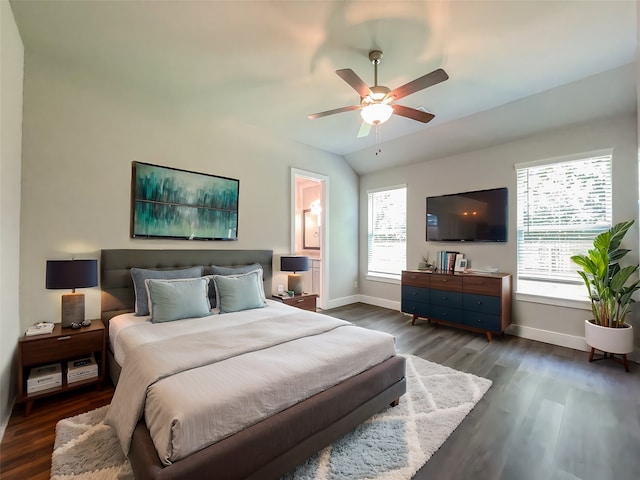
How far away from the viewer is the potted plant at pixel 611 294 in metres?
2.91

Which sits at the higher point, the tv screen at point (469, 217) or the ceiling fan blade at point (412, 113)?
the ceiling fan blade at point (412, 113)

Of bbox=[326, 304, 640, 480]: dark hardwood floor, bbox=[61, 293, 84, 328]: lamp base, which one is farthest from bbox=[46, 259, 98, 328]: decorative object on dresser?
bbox=[326, 304, 640, 480]: dark hardwood floor

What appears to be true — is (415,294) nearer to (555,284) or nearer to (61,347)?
(555,284)

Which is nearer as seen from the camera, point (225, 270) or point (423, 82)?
point (423, 82)

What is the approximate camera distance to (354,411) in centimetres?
190

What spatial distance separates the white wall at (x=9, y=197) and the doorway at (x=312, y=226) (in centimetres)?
312

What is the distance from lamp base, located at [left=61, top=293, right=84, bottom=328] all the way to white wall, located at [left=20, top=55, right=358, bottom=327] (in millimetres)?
265

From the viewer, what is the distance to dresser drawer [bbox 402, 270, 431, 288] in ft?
14.6

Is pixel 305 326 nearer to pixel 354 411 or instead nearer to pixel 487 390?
pixel 354 411

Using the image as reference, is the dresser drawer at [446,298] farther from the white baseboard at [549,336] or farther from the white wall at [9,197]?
the white wall at [9,197]

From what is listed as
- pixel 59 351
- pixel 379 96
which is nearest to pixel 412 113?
pixel 379 96

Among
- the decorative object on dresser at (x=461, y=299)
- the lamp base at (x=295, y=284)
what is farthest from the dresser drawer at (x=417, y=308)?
the lamp base at (x=295, y=284)

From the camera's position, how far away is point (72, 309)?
2.61 meters

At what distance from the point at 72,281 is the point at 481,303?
456 centimetres
